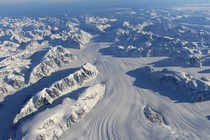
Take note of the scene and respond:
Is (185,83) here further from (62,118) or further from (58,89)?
(62,118)

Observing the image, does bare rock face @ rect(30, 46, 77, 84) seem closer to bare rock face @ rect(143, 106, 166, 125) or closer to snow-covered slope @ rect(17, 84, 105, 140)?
snow-covered slope @ rect(17, 84, 105, 140)

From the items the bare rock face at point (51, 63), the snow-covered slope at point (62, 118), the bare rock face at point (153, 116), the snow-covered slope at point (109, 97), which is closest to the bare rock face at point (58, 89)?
the snow-covered slope at point (109, 97)

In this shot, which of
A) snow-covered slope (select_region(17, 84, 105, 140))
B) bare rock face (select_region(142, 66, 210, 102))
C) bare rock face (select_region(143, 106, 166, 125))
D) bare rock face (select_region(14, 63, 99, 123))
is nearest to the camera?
snow-covered slope (select_region(17, 84, 105, 140))

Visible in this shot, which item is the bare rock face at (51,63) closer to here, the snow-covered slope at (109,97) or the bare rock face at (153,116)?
the snow-covered slope at (109,97)

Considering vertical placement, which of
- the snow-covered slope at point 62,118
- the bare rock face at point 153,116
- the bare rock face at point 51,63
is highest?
the snow-covered slope at point 62,118

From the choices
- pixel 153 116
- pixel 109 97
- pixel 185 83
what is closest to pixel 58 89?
pixel 109 97

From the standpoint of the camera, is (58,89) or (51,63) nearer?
(58,89)

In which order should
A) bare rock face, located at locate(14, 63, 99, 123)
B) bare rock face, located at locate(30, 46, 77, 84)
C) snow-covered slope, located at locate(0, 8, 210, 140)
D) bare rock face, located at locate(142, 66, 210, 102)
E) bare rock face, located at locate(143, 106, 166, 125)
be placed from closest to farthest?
snow-covered slope, located at locate(0, 8, 210, 140), bare rock face, located at locate(143, 106, 166, 125), bare rock face, located at locate(14, 63, 99, 123), bare rock face, located at locate(142, 66, 210, 102), bare rock face, located at locate(30, 46, 77, 84)

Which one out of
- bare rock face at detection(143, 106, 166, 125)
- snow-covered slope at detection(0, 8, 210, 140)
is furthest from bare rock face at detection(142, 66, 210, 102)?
bare rock face at detection(143, 106, 166, 125)
